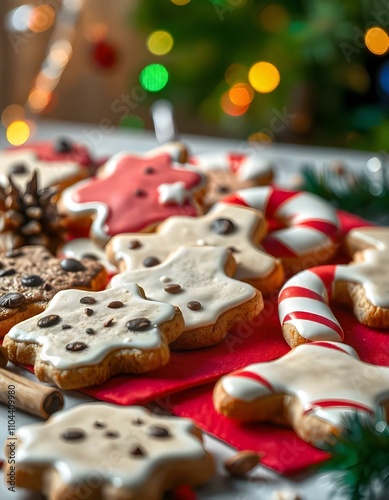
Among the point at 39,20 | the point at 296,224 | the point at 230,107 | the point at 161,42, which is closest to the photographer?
the point at 296,224

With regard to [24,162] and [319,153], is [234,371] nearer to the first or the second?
[24,162]

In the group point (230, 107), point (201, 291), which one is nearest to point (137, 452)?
point (201, 291)

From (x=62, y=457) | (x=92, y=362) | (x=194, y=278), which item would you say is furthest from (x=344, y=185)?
(x=62, y=457)

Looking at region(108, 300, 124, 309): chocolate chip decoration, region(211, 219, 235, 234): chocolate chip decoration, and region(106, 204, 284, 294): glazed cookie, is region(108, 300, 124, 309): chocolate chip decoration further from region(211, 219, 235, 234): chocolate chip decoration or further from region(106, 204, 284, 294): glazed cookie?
region(211, 219, 235, 234): chocolate chip decoration

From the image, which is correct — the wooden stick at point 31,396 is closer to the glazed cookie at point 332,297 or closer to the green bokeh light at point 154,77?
the glazed cookie at point 332,297

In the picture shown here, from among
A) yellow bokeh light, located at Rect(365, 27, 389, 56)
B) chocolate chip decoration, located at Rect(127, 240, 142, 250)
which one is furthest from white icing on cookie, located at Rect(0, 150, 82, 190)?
yellow bokeh light, located at Rect(365, 27, 389, 56)

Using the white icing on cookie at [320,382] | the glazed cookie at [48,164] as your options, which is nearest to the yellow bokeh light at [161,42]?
the glazed cookie at [48,164]

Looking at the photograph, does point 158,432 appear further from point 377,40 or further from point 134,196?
point 377,40
